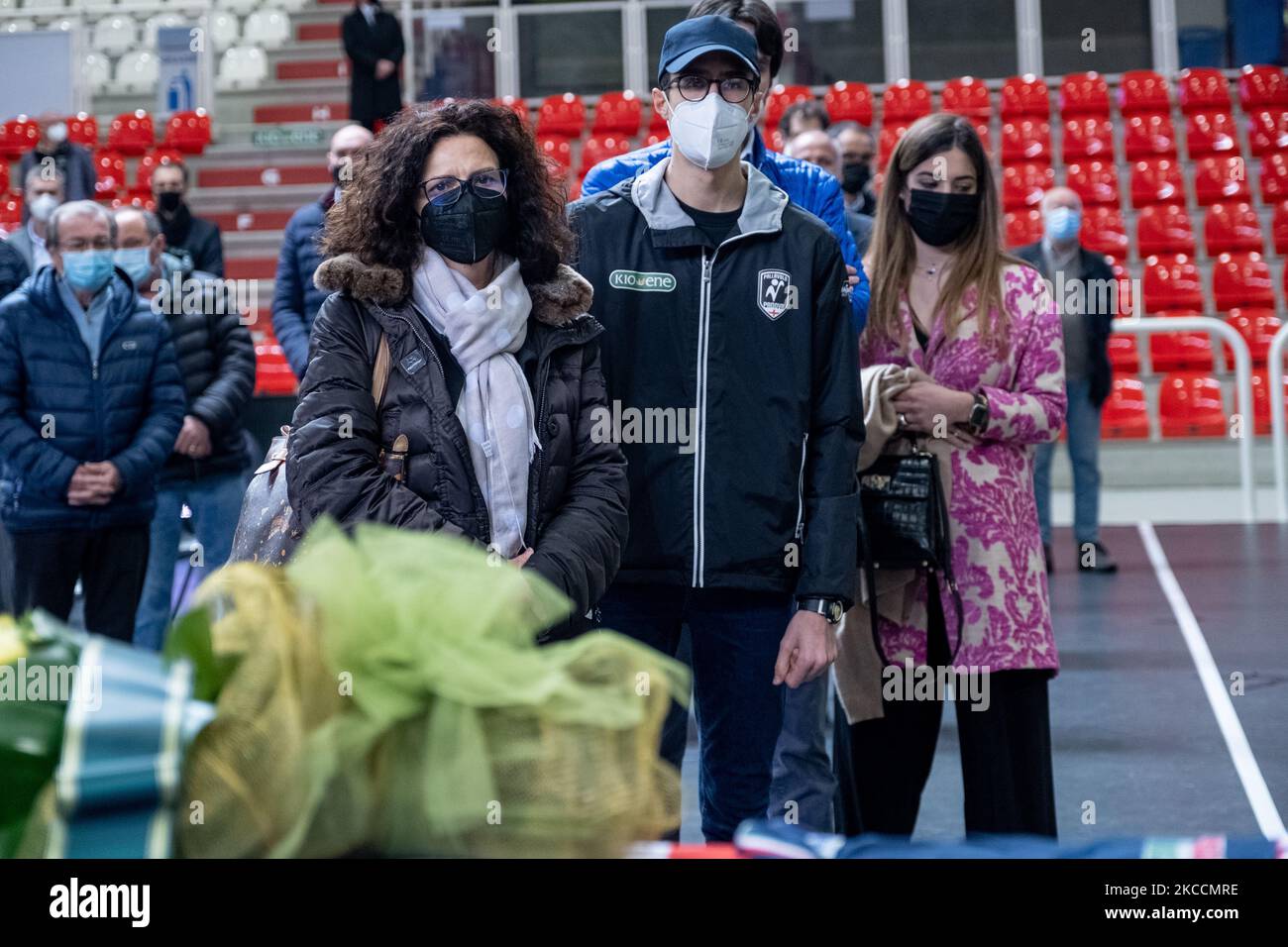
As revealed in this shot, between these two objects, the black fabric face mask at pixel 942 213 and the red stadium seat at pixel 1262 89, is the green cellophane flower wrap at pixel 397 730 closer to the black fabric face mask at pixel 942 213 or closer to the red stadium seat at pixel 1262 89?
the black fabric face mask at pixel 942 213

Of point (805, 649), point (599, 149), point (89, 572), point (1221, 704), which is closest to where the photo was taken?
point (805, 649)

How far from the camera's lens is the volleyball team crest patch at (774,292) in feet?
8.78

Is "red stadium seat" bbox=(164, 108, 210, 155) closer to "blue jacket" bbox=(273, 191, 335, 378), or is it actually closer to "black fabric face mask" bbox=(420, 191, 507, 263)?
"blue jacket" bbox=(273, 191, 335, 378)

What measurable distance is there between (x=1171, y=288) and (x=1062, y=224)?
4.37m

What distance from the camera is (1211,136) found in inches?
511

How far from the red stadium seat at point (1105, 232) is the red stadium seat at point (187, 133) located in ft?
25.7

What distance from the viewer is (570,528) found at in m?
2.27

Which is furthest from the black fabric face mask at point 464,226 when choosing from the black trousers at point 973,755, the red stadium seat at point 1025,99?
the red stadium seat at point 1025,99

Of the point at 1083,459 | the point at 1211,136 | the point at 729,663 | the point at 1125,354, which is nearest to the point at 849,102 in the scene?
the point at 1211,136

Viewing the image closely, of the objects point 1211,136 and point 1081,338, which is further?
point 1211,136

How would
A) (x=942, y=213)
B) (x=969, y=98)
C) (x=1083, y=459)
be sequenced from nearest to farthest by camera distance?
(x=942, y=213) < (x=1083, y=459) < (x=969, y=98)

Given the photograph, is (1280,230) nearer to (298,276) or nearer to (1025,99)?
(1025,99)
